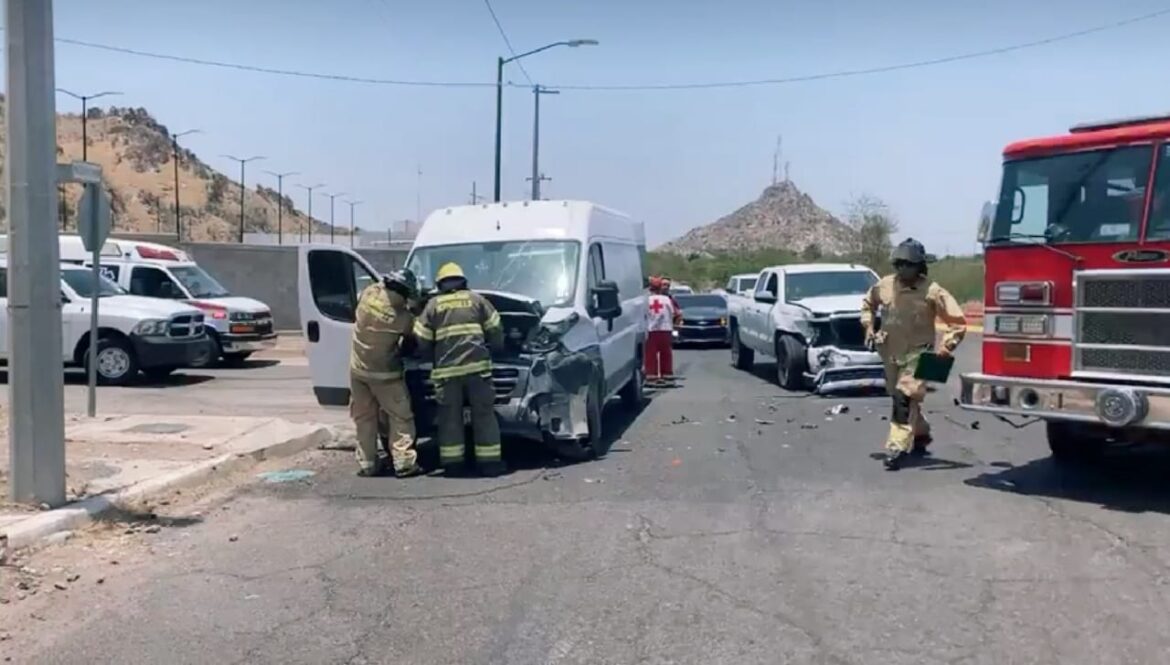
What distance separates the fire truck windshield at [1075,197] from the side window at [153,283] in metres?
16.4

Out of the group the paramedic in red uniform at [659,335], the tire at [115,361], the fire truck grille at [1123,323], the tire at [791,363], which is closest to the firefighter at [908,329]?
the fire truck grille at [1123,323]

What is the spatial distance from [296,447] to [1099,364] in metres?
7.23

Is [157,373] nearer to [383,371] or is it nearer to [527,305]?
[383,371]

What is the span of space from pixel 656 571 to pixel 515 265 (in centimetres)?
525

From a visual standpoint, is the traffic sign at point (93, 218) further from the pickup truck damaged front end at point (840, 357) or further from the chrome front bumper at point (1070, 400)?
the pickup truck damaged front end at point (840, 357)

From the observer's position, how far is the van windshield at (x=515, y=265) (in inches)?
444

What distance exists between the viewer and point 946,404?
600 inches

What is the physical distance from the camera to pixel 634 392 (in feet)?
50.0

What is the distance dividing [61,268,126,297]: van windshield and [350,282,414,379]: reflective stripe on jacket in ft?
32.6

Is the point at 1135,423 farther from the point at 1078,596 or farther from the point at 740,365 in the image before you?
the point at 740,365

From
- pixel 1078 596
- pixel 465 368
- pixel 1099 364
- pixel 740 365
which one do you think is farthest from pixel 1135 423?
pixel 740 365

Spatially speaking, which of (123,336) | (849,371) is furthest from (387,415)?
(123,336)

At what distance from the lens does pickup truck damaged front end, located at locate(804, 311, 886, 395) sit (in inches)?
633

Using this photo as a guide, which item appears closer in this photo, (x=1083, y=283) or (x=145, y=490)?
(x=1083, y=283)
